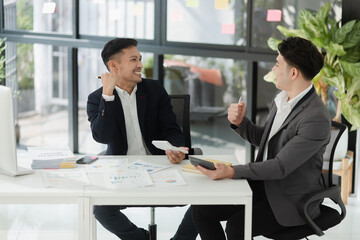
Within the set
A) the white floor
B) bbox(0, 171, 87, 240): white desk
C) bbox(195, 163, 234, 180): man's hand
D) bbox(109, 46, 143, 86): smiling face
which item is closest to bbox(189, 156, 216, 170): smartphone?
bbox(195, 163, 234, 180): man's hand

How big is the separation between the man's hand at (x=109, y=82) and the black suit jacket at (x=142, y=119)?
62 millimetres

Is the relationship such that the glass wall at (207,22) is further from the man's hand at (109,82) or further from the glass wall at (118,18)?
the man's hand at (109,82)

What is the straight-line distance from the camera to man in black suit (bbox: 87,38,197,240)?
3367 mm

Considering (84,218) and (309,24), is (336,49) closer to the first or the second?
(309,24)

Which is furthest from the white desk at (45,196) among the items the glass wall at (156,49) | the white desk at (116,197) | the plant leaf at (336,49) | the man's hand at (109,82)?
the glass wall at (156,49)

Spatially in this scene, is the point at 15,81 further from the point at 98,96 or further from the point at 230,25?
the point at 98,96

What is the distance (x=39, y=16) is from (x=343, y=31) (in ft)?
9.47

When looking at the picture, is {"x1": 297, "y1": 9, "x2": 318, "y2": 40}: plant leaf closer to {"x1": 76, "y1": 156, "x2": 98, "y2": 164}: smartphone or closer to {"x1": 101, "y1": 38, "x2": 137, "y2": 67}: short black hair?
{"x1": 101, "y1": 38, "x2": 137, "y2": 67}: short black hair

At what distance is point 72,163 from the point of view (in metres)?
3.02

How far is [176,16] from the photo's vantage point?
548 centimetres

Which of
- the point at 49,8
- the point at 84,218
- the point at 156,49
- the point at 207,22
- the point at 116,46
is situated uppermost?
the point at 49,8

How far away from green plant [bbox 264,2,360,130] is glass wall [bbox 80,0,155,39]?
159 cm

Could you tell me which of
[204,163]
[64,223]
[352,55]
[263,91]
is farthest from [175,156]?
[263,91]

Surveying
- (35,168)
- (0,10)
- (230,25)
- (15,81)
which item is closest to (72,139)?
(15,81)
